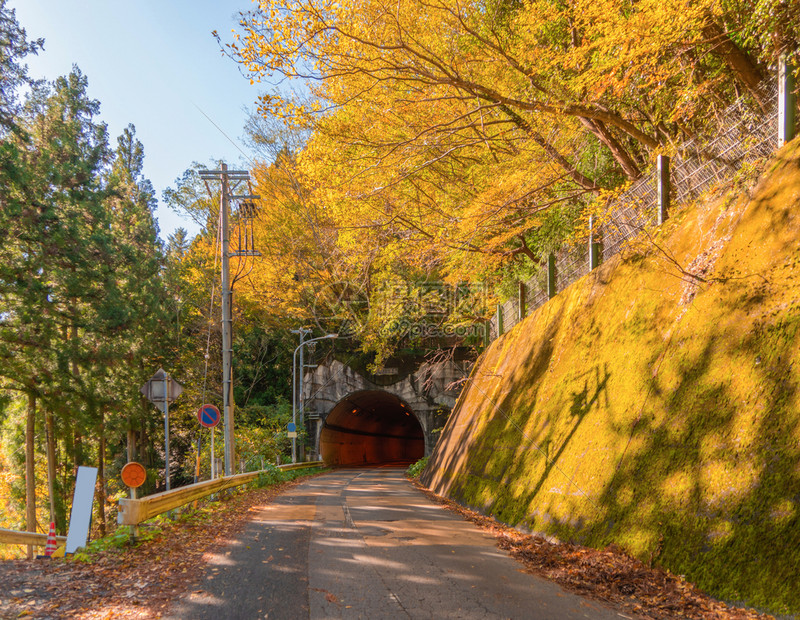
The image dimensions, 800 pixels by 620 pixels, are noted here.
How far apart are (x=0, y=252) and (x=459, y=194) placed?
15509 mm

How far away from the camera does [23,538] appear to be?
11773mm

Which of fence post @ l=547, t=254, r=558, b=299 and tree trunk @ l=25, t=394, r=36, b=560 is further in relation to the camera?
tree trunk @ l=25, t=394, r=36, b=560

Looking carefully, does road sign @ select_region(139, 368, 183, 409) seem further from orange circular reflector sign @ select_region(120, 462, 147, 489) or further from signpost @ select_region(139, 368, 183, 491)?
orange circular reflector sign @ select_region(120, 462, 147, 489)

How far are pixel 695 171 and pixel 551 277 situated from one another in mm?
5817

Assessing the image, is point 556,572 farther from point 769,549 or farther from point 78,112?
point 78,112

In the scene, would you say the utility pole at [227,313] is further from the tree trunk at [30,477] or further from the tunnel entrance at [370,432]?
the tunnel entrance at [370,432]

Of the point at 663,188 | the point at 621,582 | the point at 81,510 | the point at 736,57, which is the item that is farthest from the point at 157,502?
the point at 736,57

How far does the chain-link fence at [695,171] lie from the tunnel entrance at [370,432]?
2636 centimetres

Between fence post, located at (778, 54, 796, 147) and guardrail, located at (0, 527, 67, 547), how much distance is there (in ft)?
→ 45.2

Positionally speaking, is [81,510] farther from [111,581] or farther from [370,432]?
[370,432]

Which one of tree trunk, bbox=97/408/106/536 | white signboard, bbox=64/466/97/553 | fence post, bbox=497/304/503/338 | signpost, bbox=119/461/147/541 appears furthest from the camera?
tree trunk, bbox=97/408/106/536

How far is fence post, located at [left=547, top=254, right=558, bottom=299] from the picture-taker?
13.7 metres

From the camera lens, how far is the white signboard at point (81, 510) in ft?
25.0

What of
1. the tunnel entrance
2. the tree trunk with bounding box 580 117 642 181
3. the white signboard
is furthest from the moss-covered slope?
the tunnel entrance
